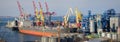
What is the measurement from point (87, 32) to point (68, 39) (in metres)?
10.8

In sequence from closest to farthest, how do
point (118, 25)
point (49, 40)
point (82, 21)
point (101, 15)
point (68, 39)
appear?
point (49, 40)
point (68, 39)
point (118, 25)
point (101, 15)
point (82, 21)

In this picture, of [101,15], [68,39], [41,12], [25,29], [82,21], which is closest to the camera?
[68,39]

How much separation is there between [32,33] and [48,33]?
3399 mm

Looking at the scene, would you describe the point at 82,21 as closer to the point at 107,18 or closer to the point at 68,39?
the point at 107,18

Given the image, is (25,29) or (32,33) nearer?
(32,33)

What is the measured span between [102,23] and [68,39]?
11189 millimetres

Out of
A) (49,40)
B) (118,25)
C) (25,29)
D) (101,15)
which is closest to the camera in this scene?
(49,40)

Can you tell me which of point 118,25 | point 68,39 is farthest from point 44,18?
point 68,39

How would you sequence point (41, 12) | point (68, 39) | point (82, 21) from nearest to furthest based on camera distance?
point (68, 39) < point (82, 21) < point (41, 12)

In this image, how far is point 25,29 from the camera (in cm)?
4200

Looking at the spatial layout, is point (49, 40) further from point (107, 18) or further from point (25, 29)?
point (25, 29)

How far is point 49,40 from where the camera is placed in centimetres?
1998

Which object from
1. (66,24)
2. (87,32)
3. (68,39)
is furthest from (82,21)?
(68,39)

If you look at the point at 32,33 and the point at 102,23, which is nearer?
the point at 102,23
